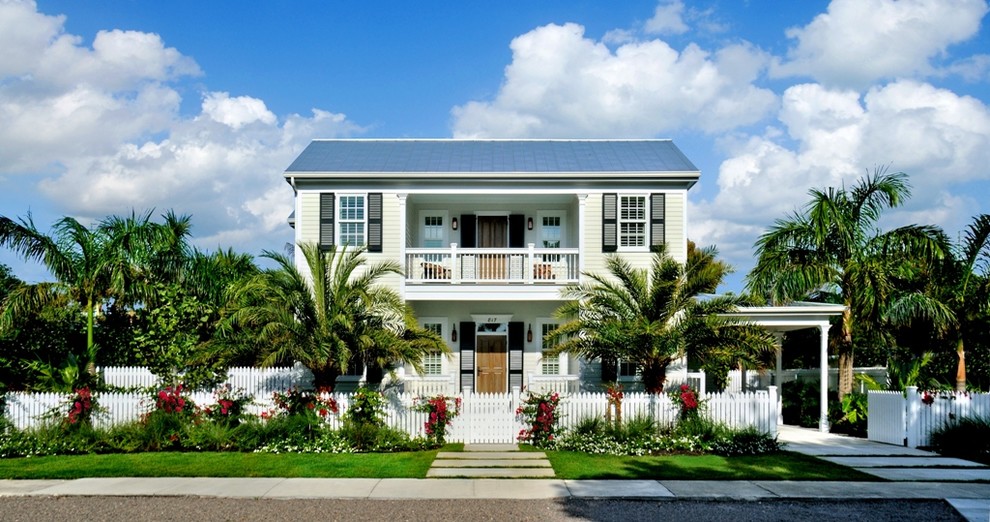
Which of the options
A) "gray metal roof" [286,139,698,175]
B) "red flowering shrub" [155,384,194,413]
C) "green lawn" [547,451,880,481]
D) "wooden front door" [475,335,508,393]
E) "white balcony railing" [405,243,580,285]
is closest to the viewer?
"green lawn" [547,451,880,481]

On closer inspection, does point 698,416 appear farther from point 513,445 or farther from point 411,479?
point 411,479

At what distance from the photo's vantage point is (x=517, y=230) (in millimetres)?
23859

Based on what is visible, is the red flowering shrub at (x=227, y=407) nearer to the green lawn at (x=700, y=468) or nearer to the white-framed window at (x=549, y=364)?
the green lawn at (x=700, y=468)

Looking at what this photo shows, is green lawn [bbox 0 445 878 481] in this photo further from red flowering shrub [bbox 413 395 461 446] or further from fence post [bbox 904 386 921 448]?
fence post [bbox 904 386 921 448]

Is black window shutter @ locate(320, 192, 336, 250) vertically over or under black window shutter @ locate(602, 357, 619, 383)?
over

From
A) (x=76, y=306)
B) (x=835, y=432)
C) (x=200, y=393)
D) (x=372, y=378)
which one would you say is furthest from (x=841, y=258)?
(x=76, y=306)

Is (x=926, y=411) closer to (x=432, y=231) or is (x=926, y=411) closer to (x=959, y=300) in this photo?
(x=959, y=300)

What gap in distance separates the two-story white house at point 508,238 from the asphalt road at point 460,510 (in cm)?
892

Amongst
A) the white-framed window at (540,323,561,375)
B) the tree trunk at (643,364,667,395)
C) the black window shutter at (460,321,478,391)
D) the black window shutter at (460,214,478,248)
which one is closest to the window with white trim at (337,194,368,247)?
the black window shutter at (460,214,478,248)

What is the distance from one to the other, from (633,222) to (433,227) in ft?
18.7

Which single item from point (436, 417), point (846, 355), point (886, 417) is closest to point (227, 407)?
point (436, 417)

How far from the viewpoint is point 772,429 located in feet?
55.0

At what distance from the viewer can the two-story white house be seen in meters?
21.5

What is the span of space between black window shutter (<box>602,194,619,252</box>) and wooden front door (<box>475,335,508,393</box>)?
153 inches
